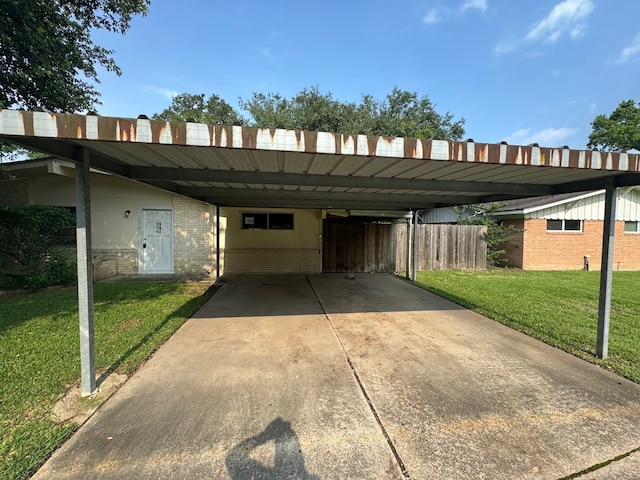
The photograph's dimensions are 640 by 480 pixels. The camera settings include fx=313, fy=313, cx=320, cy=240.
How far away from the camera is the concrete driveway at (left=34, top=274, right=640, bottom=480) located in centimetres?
210

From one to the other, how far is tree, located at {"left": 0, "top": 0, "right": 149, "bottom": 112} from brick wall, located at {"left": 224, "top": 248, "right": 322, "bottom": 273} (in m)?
6.12

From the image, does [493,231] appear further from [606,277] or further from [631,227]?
[606,277]

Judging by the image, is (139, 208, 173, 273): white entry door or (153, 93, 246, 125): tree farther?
(153, 93, 246, 125): tree

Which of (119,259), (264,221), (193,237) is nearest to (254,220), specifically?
(264,221)

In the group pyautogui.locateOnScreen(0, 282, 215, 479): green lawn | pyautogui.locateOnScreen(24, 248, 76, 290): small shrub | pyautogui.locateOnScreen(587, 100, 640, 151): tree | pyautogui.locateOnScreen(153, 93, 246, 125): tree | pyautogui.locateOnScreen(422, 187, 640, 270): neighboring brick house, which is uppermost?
pyautogui.locateOnScreen(153, 93, 246, 125): tree

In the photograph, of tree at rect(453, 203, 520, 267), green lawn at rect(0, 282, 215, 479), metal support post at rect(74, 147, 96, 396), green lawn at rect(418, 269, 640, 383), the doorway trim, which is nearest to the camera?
green lawn at rect(0, 282, 215, 479)

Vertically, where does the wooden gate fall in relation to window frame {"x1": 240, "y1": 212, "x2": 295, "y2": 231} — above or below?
below

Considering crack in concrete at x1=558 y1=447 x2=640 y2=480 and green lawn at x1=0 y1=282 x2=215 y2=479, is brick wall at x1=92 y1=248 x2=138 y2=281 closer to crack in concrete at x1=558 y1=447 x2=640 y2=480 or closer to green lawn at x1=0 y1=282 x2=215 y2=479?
green lawn at x1=0 y1=282 x2=215 y2=479

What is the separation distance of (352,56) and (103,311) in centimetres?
2031

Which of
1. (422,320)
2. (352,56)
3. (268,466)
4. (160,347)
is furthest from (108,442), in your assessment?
(352,56)

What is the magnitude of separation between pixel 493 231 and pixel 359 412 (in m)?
12.0

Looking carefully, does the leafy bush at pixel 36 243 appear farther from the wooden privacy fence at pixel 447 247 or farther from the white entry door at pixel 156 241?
the wooden privacy fence at pixel 447 247

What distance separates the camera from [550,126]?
3288cm

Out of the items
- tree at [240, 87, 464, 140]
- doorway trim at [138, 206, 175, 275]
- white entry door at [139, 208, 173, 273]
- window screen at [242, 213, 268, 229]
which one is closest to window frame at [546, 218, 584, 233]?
window screen at [242, 213, 268, 229]
